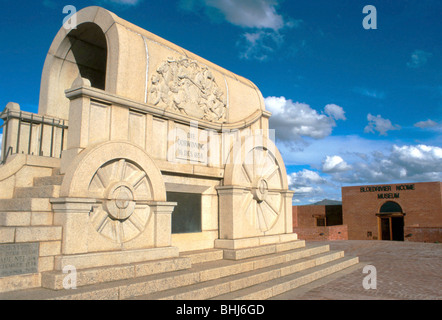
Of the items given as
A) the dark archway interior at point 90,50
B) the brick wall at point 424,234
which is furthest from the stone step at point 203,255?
the brick wall at point 424,234

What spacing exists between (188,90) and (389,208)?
2950 centimetres

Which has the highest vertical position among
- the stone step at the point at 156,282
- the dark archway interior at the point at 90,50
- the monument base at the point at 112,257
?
the dark archway interior at the point at 90,50

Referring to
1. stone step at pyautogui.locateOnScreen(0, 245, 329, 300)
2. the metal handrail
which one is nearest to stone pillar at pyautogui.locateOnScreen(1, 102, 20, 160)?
the metal handrail

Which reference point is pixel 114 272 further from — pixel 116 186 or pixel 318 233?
pixel 318 233

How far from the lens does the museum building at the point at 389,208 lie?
31203mm

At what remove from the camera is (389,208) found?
108ft

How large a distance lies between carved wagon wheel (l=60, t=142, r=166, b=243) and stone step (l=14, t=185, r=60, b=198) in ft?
0.37

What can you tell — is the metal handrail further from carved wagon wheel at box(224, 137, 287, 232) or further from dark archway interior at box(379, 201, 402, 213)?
dark archway interior at box(379, 201, 402, 213)

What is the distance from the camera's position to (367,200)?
111 ft

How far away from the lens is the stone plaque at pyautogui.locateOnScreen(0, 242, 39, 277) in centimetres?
508

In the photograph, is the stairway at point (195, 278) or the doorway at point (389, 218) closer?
the stairway at point (195, 278)

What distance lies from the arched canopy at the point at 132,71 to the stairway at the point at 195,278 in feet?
11.7

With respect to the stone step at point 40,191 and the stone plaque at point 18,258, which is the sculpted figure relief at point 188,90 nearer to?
the stone step at point 40,191
